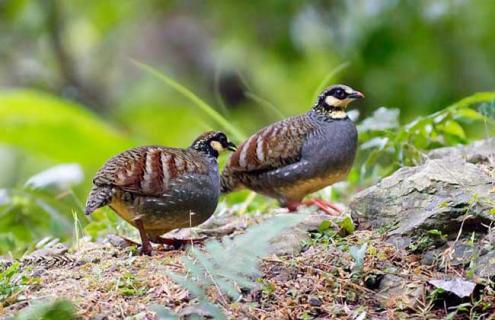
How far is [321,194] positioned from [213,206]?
64.7 inches

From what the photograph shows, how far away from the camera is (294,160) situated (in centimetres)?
580

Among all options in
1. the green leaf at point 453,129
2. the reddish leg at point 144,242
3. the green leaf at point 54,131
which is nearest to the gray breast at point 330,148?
the green leaf at point 453,129

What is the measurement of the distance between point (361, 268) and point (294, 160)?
5.12ft

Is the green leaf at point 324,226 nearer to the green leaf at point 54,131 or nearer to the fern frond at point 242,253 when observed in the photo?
the fern frond at point 242,253

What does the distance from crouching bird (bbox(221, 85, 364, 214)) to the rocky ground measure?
2.50 feet

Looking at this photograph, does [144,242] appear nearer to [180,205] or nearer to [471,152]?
[180,205]

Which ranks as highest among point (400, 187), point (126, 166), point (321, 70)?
point (126, 166)

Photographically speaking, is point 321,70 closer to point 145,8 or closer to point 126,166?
point 145,8

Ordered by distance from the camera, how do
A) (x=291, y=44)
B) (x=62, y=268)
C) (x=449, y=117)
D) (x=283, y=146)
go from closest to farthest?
(x=62, y=268), (x=283, y=146), (x=449, y=117), (x=291, y=44)

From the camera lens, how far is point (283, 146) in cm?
582

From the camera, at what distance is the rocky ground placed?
13.5 ft

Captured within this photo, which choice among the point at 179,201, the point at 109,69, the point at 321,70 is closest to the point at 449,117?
the point at 179,201

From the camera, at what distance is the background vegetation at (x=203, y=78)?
659 cm

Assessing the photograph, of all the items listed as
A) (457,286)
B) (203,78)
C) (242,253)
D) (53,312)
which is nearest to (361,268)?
(457,286)
